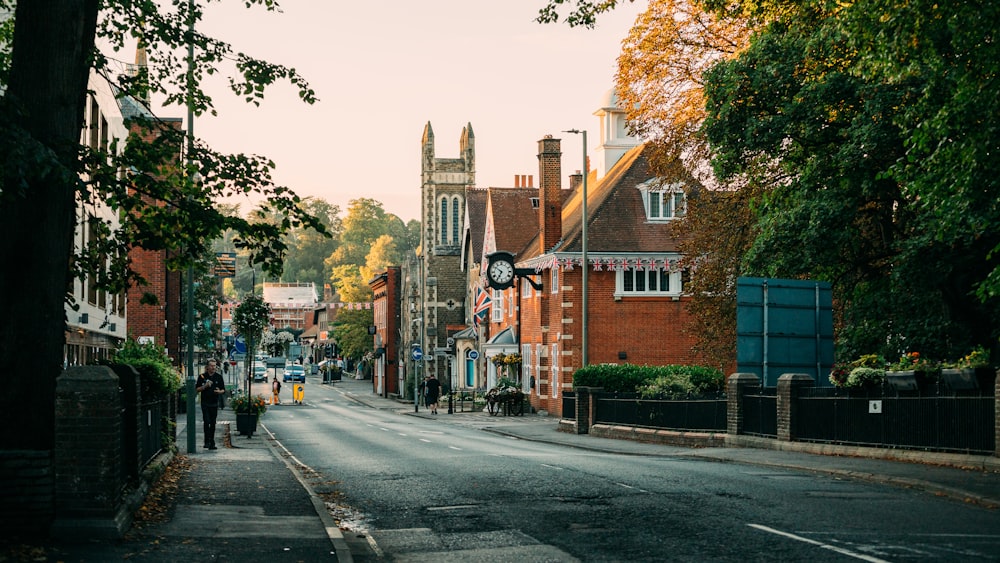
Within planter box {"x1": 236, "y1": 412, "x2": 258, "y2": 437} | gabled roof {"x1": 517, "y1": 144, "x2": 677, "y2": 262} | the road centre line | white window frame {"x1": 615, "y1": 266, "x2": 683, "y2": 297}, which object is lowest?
planter box {"x1": 236, "y1": 412, "x2": 258, "y2": 437}

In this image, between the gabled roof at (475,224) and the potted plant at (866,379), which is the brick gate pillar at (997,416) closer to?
the potted plant at (866,379)

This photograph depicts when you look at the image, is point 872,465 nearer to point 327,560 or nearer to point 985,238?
point 985,238

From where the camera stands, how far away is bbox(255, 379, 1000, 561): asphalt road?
10.7 m

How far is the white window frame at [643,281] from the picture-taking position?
1944 inches

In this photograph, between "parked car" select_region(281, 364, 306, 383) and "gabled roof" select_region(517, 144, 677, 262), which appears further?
"parked car" select_region(281, 364, 306, 383)

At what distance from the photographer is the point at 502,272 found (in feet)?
172

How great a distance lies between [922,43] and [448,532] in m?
9.79

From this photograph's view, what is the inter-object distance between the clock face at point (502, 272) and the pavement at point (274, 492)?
22.0 metres

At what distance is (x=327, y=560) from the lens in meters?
10.4

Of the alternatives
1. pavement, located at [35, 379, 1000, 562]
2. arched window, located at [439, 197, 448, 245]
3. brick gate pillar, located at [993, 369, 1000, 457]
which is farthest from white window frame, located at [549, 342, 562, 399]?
arched window, located at [439, 197, 448, 245]

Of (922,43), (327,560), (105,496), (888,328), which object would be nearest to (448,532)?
(327,560)

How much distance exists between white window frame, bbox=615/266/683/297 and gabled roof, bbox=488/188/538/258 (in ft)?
43.5

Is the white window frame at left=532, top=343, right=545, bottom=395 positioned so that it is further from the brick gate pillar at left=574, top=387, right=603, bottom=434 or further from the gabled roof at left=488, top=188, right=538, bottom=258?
the brick gate pillar at left=574, top=387, right=603, bottom=434

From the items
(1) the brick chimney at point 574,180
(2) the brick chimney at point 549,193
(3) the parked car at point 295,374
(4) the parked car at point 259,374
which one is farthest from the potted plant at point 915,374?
(4) the parked car at point 259,374
